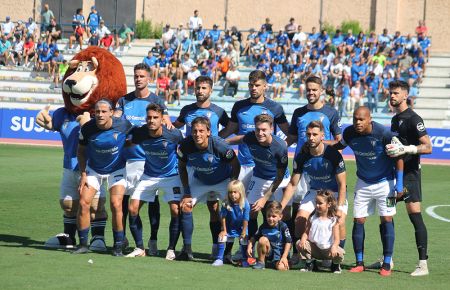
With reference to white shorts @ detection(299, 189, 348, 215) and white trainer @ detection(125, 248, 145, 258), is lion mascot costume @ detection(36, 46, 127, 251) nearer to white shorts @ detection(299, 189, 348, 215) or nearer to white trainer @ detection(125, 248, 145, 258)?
white trainer @ detection(125, 248, 145, 258)

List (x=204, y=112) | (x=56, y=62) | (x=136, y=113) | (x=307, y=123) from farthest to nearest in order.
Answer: (x=56, y=62) → (x=136, y=113) → (x=204, y=112) → (x=307, y=123)

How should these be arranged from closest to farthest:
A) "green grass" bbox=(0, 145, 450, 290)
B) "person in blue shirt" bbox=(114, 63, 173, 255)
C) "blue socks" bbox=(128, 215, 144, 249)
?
"green grass" bbox=(0, 145, 450, 290)
"blue socks" bbox=(128, 215, 144, 249)
"person in blue shirt" bbox=(114, 63, 173, 255)

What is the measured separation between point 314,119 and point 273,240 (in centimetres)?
172

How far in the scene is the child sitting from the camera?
34.1 ft

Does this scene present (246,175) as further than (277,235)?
Yes

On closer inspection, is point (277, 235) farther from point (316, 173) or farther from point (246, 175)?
point (246, 175)

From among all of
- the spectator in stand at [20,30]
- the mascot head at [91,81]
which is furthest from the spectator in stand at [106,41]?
the mascot head at [91,81]

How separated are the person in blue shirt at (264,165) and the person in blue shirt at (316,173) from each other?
0.22 meters

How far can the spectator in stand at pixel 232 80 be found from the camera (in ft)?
113

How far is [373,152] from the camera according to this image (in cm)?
1068

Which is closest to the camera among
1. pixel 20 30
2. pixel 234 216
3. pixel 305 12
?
pixel 234 216

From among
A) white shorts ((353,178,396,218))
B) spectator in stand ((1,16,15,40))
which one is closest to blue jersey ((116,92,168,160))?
white shorts ((353,178,396,218))

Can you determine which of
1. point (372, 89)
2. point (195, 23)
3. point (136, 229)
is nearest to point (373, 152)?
point (136, 229)

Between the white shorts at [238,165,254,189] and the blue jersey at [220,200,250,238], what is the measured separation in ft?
2.19
